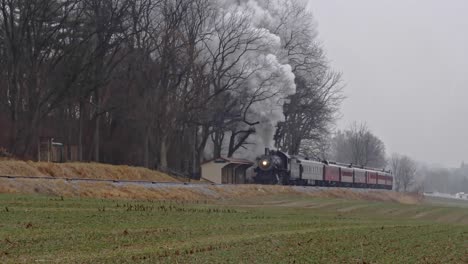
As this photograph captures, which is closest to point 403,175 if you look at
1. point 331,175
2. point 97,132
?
point 331,175

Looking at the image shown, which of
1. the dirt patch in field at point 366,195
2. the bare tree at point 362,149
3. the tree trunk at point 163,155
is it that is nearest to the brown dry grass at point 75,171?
the tree trunk at point 163,155

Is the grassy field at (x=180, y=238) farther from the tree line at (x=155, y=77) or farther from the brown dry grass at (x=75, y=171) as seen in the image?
the tree line at (x=155, y=77)

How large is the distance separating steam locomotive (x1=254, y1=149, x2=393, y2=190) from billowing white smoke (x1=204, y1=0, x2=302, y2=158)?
17.8 ft

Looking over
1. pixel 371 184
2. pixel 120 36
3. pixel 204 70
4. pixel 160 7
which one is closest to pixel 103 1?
pixel 120 36

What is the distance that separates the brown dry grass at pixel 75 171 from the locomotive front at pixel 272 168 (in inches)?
466

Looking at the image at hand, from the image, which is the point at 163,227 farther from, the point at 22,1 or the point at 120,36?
the point at 120,36

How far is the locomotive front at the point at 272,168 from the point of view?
59469mm

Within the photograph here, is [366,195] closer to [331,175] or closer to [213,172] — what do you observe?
[331,175]

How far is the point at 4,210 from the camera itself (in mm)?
22703

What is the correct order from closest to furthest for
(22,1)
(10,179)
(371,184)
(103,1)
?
(10,179)
(22,1)
(103,1)
(371,184)

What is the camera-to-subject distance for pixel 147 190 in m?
37.6

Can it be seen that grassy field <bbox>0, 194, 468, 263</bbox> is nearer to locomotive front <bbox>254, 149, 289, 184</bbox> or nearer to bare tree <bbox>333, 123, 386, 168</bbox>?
locomotive front <bbox>254, 149, 289, 184</bbox>

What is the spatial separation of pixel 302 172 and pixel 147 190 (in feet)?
89.8

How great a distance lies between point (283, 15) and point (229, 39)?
12.5 m
